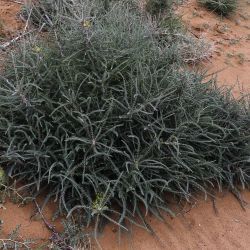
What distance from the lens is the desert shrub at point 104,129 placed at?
9.46 feet

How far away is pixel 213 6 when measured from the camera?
6.15m

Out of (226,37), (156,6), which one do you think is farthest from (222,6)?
(156,6)

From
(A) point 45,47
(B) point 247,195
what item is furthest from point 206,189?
(A) point 45,47

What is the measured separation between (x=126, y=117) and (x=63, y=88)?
45 cm

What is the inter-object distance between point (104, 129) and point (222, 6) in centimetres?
379

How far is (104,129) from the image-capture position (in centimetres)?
298

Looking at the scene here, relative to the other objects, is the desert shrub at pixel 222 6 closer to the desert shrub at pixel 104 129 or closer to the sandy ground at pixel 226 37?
the sandy ground at pixel 226 37

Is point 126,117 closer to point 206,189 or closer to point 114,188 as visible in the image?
point 114,188

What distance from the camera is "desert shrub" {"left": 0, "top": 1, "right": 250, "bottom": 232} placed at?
288 centimetres

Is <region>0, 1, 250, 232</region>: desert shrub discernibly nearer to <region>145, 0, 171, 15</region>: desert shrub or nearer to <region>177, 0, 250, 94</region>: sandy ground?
<region>177, 0, 250, 94</region>: sandy ground

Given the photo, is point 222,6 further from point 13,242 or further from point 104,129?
point 13,242

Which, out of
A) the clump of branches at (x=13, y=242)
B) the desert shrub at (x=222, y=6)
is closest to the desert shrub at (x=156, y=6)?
the desert shrub at (x=222, y=6)

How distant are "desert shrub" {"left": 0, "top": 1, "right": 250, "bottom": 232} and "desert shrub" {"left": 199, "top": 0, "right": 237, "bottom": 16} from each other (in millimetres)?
3070

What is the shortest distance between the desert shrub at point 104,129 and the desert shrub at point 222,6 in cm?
307
